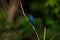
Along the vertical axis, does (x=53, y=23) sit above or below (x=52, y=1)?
below

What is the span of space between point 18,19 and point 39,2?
17.8 inches

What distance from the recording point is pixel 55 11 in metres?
3.74

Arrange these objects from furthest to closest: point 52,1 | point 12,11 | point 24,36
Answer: point 12,11 < point 52,1 < point 24,36

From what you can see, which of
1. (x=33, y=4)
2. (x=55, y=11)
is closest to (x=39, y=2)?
(x=33, y=4)

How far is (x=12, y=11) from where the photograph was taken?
3926 millimetres

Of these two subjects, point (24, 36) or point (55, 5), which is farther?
point (55, 5)

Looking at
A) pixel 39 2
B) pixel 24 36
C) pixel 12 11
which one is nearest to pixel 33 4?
pixel 39 2

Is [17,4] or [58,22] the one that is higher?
[17,4]

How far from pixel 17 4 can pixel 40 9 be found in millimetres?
371

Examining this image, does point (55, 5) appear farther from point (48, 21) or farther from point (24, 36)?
point (24, 36)

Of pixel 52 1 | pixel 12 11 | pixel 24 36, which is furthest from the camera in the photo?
pixel 12 11

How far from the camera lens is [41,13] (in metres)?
4.05

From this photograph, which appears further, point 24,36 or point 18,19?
point 18,19

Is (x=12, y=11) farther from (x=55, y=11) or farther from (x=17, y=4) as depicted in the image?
(x=55, y=11)
